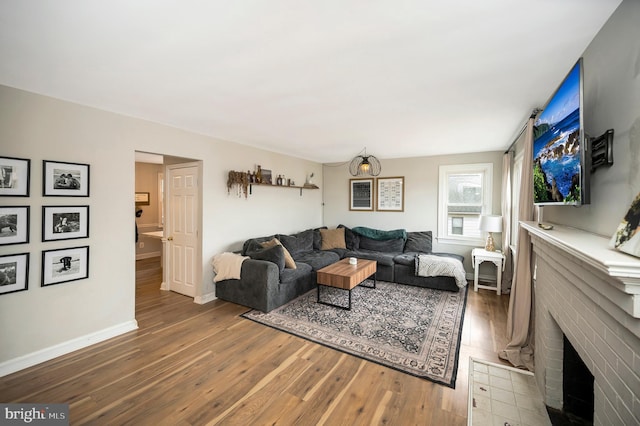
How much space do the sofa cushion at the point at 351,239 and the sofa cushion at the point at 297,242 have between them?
806 mm

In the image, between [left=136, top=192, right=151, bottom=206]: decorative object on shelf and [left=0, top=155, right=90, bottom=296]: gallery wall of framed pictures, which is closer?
[left=0, top=155, right=90, bottom=296]: gallery wall of framed pictures

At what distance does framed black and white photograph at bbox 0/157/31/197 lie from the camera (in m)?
2.20

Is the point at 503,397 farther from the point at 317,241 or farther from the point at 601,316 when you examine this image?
the point at 317,241

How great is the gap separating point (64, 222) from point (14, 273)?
0.54 metres

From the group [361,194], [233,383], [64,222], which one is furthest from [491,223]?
[64,222]

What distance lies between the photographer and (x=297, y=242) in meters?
5.06

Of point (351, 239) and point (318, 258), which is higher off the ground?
point (351, 239)

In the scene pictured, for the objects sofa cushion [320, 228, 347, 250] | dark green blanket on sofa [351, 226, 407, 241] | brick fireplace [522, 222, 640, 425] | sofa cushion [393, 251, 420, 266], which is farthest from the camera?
sofa cushion [320, 228, 347, 250]

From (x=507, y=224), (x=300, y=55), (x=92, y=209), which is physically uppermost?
(x=300, y=55)

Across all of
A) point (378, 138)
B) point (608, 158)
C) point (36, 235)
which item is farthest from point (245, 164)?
point (608, 158)

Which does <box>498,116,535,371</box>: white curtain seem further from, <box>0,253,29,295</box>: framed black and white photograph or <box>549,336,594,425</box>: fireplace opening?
<box>0,253,29,295</box>: framed black and white photograph

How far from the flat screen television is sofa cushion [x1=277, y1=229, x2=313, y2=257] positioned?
363 cm

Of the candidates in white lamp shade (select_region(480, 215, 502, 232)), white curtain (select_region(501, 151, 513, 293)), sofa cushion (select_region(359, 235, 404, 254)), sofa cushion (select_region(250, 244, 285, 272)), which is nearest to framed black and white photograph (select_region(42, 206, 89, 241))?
sofa cushion (select_region(250, 244, 285, 272))

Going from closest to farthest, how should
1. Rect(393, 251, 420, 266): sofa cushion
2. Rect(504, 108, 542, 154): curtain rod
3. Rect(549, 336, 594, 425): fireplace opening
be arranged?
Rect(549, 336, 594, 425): fireplace opening
Rect(504, 108, 542, 154): curtain rod
Rect(393, 251, 420, 266): sofa cushion
